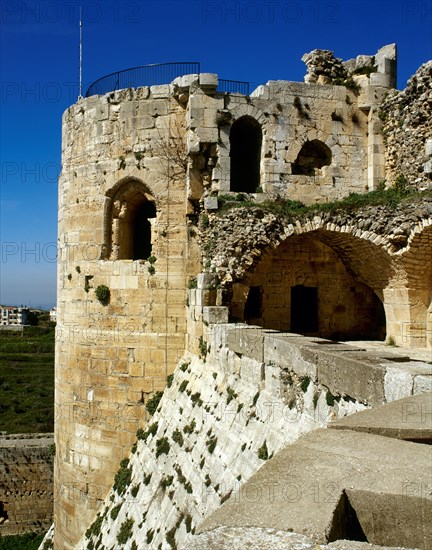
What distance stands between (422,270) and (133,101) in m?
7.10

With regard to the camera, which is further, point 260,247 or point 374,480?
point 260,247

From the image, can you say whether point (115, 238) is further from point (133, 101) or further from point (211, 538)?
point (211, 538)

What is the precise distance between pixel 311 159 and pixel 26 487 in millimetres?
19570

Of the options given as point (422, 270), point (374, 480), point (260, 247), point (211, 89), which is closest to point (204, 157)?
point (211, 89)

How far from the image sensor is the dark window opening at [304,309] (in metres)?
14.0

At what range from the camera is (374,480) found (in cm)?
276

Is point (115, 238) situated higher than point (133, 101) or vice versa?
point (133, 101)

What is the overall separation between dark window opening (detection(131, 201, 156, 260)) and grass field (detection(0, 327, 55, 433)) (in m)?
26.2

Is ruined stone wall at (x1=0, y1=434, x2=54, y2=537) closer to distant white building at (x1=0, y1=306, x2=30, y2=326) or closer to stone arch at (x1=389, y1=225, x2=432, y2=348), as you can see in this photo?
stone arch at (x1=389, y1=225, x2=432, y2=348)

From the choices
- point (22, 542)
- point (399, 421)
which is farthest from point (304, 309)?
point (22, 542)

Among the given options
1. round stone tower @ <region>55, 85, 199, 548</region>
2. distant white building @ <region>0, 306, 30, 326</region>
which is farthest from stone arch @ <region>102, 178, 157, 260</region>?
distant white building @ <region>0, 306, 30, 326</region>

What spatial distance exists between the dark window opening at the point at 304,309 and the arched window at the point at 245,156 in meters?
2.88

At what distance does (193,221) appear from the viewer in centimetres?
1178

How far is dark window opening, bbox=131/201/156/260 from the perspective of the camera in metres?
13.5
